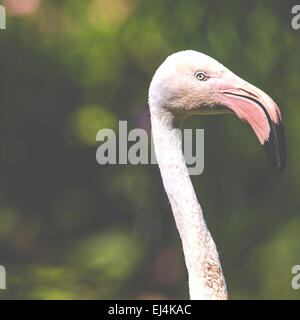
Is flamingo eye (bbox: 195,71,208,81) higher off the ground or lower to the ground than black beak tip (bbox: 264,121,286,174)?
higher

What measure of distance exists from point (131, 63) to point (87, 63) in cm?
24

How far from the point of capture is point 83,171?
381 centimetres

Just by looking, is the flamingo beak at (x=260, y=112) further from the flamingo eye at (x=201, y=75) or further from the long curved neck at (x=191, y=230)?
the long curved neck at (x=191, y=230)

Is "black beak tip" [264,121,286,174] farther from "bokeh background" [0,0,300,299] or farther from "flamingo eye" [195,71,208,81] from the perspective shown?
"bokeh background" [0,0,300,299]

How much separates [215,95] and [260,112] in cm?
12

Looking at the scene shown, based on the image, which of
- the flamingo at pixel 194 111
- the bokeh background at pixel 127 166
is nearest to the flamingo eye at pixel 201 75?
the flamingo at pixel 194 111

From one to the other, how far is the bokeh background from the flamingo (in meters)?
1.88

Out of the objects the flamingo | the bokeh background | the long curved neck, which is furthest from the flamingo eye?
the bokeh background

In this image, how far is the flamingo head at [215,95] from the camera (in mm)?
1688

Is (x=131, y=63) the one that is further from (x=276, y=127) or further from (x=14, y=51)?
(x=276, y=127)

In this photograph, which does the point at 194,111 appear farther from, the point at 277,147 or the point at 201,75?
the point at 277,147

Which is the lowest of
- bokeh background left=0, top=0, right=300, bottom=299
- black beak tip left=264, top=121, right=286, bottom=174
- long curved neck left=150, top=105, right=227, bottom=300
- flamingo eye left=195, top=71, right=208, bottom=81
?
long curved neck left=150, top=105, right=227, bottom=300

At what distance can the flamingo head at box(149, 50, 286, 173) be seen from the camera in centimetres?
169

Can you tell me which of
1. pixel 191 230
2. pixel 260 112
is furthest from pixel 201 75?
pixel 191 230
